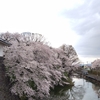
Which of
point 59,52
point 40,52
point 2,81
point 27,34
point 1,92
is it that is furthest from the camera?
point 27,34

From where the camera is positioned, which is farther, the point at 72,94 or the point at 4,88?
the point at 72,94

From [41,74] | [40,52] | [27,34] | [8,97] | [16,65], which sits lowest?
[8,97]

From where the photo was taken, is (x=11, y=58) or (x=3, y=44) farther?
(x=3, y=44)

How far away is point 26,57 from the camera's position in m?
10.5

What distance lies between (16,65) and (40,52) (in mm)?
3177

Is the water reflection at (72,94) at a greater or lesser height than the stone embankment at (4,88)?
lesser

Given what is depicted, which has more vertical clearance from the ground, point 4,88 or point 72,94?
point 4,88

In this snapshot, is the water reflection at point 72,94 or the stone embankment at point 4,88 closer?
the stone embankment at point 4,88

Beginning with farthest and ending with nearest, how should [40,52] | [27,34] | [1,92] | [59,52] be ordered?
[27,34] → [59,52] → [40,52] → [1,92]

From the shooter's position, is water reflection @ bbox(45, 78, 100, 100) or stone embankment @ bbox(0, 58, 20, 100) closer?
stone embankment @ bbox(0, 58, 20, 100)

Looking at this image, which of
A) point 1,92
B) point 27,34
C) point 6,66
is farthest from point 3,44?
point 27,34

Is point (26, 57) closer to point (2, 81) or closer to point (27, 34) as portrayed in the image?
point (2, 81)

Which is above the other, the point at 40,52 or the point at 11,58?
the point at 40,52

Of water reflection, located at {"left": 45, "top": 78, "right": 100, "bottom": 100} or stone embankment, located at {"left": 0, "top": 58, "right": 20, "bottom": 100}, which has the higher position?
stone embankment, located at {"left": 0, "top": 58, "right": 20, "bottom": 100}
